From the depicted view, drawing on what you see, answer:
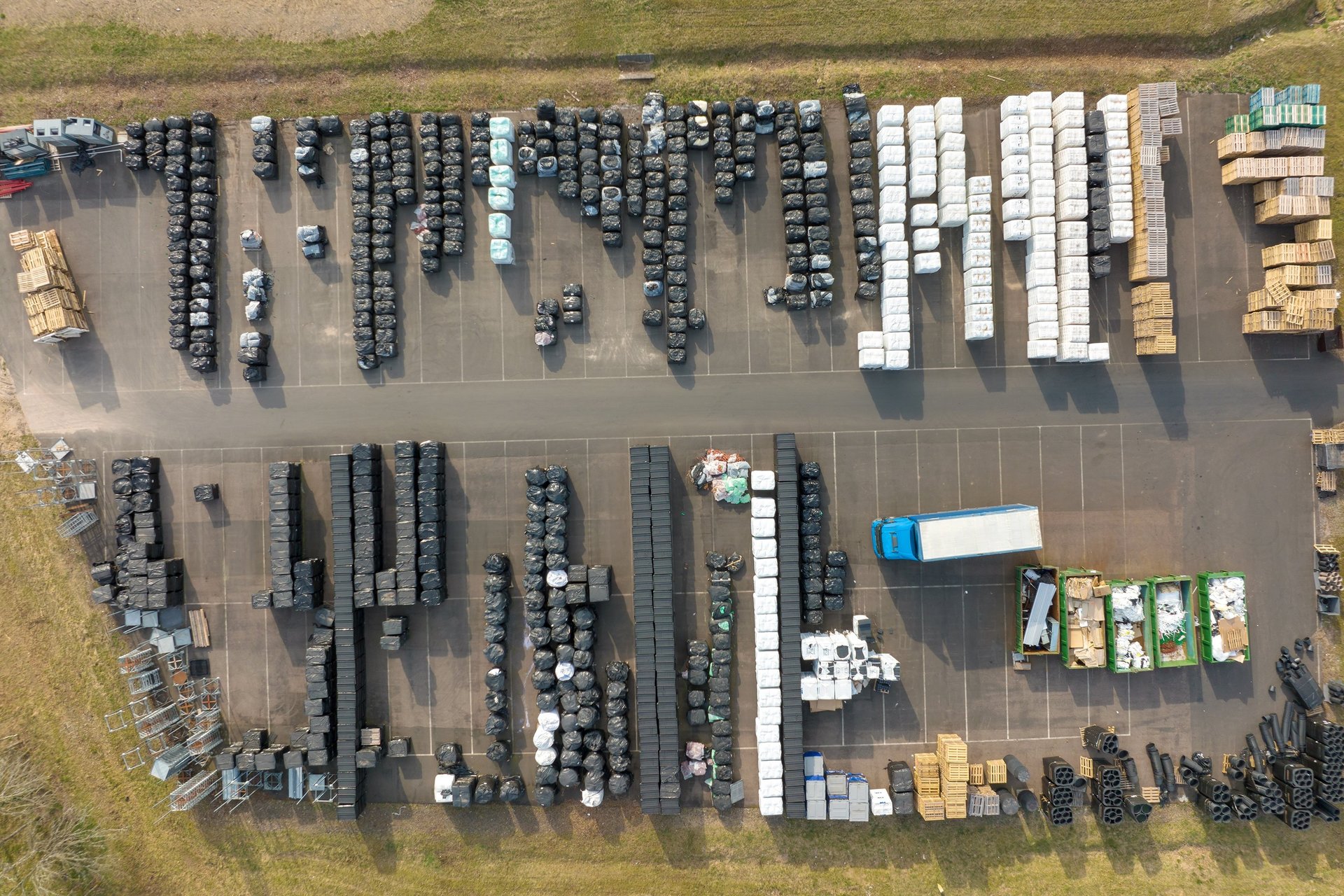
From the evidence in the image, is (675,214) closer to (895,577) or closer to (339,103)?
(339,103)

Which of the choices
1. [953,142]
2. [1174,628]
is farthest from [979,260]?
[1174,628]

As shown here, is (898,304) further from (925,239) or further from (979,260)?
(979,260)

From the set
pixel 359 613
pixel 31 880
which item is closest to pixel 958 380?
pixel 359 613

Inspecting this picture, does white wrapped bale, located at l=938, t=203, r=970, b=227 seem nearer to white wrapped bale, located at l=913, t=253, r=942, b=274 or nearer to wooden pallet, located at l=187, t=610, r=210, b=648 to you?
white wrapped bale, located at l=913, t=253, r=942, b=274

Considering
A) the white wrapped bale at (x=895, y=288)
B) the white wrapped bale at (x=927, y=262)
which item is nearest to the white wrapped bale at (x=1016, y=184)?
the white wrapped bale at (x=927, y=262)

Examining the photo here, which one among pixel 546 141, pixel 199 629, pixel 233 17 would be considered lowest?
pixel 199 629
